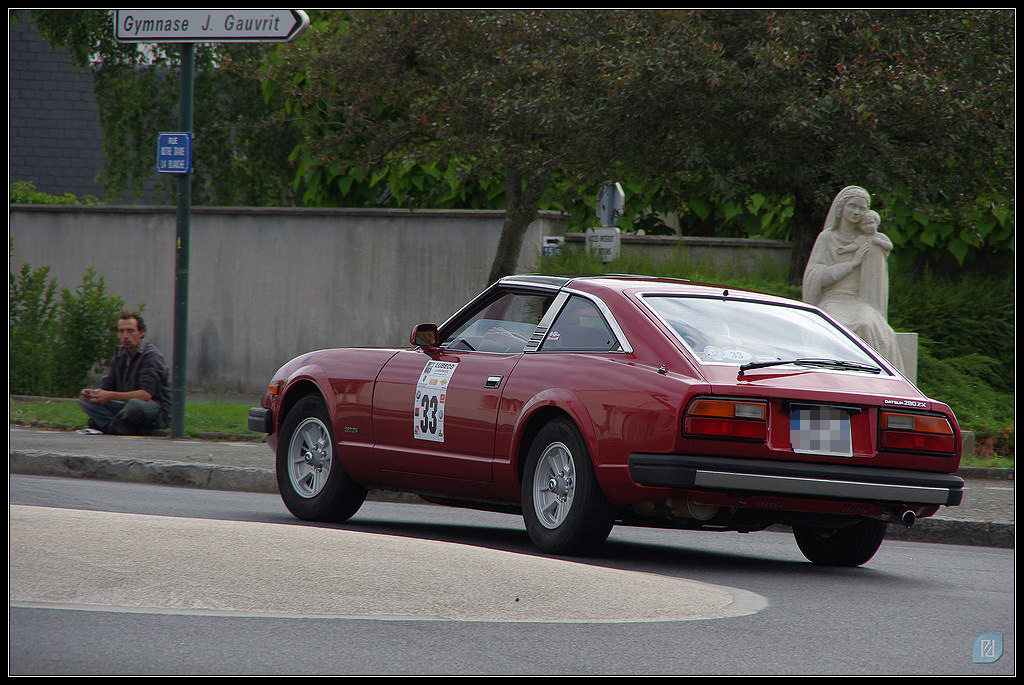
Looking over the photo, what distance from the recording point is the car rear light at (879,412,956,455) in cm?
706

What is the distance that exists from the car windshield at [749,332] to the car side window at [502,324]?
28.7 inches

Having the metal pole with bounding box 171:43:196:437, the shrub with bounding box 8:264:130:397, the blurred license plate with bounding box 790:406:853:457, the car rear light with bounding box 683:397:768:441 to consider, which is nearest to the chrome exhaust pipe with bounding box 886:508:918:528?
the blurred license plate with bounding box 790:406:853:457

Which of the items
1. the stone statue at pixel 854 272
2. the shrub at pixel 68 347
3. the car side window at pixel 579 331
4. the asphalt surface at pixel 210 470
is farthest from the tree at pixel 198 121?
the car side window at pixel 579 331

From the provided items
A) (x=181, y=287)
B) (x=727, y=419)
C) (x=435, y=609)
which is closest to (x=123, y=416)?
(x=181, y=287)

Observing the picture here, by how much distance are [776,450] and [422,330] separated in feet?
7.98

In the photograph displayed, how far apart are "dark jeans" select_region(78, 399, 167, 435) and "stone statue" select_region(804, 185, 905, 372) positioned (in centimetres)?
631

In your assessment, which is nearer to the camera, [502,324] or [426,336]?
[502,324]

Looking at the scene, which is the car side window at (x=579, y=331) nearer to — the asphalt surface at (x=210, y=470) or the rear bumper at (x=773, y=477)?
the rear bumper at (x=773, y=477)

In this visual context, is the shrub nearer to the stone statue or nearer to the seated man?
the seated man

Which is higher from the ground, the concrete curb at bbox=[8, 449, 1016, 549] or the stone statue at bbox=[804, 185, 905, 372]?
the stone statue at bbox=[804, 185, 905, 372]

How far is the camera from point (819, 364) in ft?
24.1

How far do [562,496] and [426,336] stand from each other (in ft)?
5.03

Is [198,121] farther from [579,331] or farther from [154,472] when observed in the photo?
[579,331]

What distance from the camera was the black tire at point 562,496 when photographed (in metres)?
7.21
